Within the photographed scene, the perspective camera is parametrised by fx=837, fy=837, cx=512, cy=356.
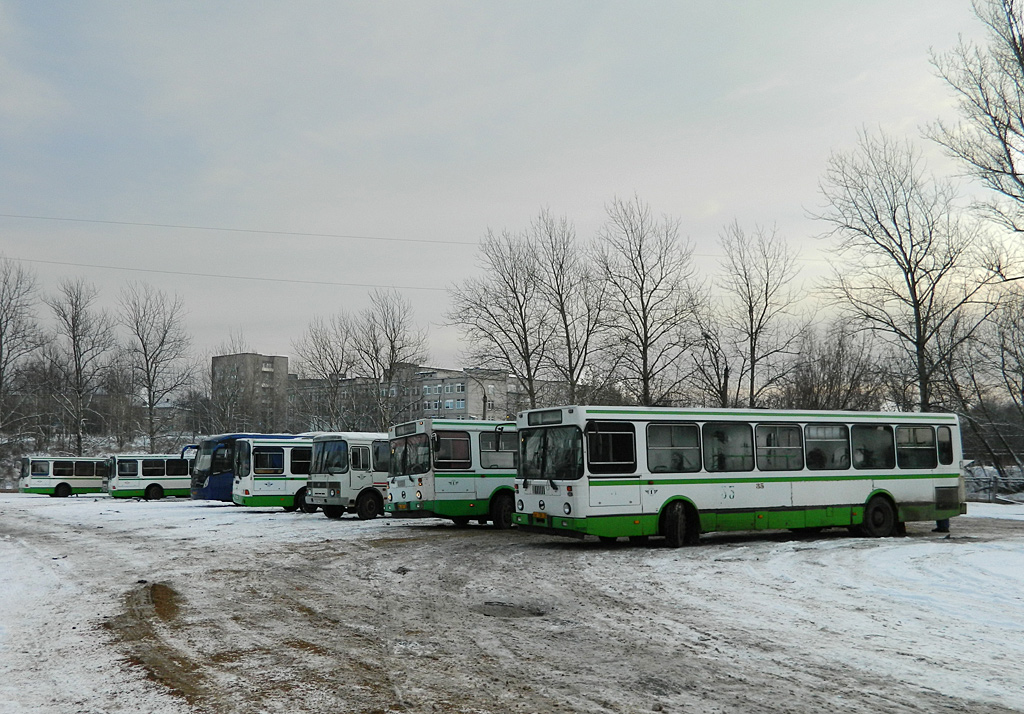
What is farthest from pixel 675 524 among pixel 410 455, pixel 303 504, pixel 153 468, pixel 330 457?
pixel 153 468

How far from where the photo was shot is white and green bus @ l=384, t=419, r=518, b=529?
21328mm

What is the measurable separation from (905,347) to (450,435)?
26615 mm

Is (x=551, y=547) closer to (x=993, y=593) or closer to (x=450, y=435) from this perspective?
(x=450, y=435)

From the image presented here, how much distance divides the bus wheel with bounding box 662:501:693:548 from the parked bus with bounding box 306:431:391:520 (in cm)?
1148

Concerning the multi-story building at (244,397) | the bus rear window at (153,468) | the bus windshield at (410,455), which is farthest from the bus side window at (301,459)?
the multi-story building at (244,397)

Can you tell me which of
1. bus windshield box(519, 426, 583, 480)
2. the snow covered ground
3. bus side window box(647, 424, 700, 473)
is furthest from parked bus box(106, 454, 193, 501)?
bus side window box(647, 424, 700, 473)

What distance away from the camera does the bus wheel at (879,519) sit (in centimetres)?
1889

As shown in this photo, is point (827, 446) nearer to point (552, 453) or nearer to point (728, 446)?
point (728, 446)

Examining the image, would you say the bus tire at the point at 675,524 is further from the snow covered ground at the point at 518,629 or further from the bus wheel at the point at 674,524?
the snow covered ground at the point at 518,629

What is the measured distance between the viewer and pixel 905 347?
128 ft

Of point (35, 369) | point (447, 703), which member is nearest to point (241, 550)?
point (447, 703)

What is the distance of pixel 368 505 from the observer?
26.1 m

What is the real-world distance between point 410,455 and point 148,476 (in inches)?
1258

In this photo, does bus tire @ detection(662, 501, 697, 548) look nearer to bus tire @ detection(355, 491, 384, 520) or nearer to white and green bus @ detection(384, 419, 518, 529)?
white and green bus @ detection(384, 419, 518, 529)
